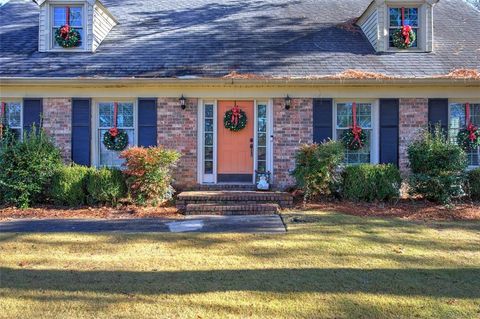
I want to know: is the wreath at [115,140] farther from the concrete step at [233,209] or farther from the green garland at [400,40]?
the green garland at [400,40]

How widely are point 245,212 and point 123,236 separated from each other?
2.54 metres

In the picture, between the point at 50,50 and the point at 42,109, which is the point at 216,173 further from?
the point at 50,50

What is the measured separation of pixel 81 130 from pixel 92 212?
2.49 m

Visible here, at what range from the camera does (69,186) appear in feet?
27.5

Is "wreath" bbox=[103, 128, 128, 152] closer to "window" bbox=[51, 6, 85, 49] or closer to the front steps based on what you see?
the front steps

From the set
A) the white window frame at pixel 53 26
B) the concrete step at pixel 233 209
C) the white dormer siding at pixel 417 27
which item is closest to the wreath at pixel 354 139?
the white dormer siding at pixel 417 27

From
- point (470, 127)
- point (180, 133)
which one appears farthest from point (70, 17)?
point (470, 127)

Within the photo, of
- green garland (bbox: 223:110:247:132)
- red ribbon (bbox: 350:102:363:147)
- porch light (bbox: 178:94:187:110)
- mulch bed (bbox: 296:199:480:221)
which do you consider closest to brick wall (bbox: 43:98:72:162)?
porch light (bbox: 178:94:187:110)

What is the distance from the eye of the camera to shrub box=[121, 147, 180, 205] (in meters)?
8.26

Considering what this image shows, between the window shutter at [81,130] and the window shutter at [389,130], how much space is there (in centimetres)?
680

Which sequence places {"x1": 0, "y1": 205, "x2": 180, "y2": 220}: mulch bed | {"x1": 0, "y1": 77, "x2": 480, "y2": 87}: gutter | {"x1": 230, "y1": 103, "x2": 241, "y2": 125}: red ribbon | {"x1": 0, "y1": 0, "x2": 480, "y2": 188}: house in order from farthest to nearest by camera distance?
{"x1": 230, "y1": 103, "x2": 241, "y2": 125}: red ribbon < {"x1": 0, "y1": 0, "x2": 480, "y2": 188}: house < {"x1": 0, "y1": 77, "x2": 480, "y2": 87}: gutter < {"x1": 0, "y1": 205, "x2": 180, "y2": 220}: mulch bed

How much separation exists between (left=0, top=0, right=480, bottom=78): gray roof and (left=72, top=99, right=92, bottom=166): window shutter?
2.31 feet

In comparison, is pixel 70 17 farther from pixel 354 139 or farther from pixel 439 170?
pixel 439 170

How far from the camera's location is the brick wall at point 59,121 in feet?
31.6
